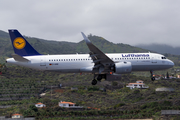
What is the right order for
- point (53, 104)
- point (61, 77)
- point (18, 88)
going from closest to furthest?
point (53, 104), point (18, 88), point (61, 77)

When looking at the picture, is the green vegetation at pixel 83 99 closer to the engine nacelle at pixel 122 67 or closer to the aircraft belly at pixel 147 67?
the aircraft belly at pixel 147 67

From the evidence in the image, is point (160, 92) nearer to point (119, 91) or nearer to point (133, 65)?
point (119, 91)

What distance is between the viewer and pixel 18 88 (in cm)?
10838

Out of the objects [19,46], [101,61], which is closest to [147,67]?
[101,61]

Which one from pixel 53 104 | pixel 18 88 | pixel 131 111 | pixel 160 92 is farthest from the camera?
pixel 18 88

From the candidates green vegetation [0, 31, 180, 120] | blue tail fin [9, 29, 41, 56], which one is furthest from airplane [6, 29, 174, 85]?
green vegetation [0, 31, 180, 120]

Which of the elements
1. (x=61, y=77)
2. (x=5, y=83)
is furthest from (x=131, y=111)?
(x=61, y=77)

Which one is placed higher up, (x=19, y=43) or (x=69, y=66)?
(x=19, y=43)

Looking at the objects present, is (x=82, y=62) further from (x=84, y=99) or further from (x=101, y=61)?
(x=84, y=99)

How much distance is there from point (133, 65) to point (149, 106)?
35702 millimetres

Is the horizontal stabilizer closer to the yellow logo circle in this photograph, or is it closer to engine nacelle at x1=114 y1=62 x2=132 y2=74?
the yellow logo circle

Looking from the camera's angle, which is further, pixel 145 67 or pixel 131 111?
pixel 131 111

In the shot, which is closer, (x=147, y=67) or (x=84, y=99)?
(x=147, y=67)

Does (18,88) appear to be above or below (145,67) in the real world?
below
